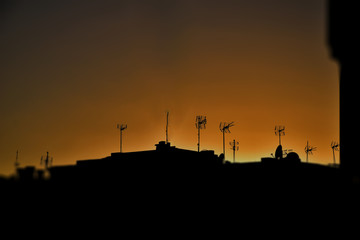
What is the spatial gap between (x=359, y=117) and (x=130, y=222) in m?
18.5

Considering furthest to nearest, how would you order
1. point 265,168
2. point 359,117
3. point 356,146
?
point 265,168 < point 356,146 < point 359,117

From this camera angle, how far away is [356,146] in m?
26.5

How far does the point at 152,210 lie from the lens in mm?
38281

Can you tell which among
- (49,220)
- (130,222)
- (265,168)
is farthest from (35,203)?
(265,168)

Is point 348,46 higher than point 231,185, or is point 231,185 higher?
point 348,46

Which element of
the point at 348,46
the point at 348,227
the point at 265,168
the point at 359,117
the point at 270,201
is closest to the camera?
the point at 348,46

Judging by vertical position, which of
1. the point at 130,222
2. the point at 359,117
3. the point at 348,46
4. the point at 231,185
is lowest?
the point at 130,222

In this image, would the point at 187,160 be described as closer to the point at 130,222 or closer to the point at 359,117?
the point at 130,222

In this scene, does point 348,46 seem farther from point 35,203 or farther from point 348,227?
point 35,203

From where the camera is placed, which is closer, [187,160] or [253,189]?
[253,189]

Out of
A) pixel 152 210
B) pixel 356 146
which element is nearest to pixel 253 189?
pixel 152 210

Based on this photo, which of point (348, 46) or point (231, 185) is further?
point (231, 185)

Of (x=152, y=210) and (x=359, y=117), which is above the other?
(x=359, y=117)

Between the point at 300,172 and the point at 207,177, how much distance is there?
7939 millimetres
